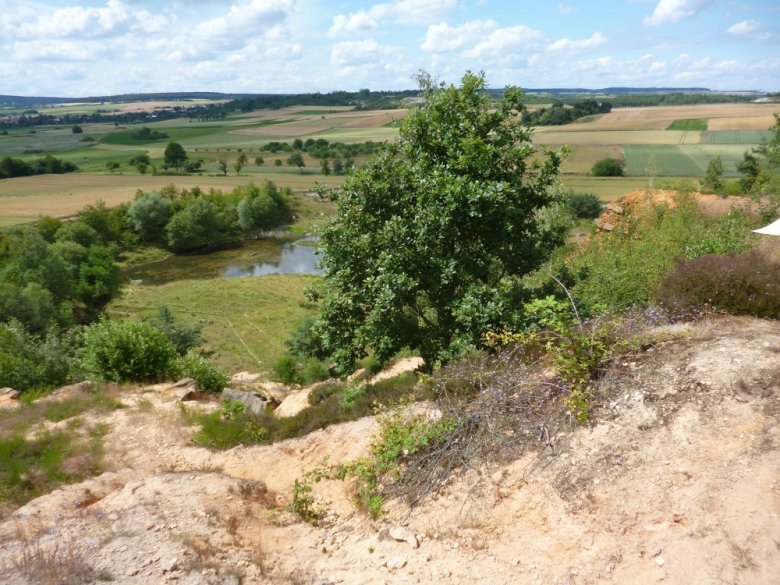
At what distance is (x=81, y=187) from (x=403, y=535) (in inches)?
3622

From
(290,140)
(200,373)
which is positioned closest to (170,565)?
(200,373)

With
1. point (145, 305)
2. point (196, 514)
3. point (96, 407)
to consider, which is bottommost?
point (145, 305)

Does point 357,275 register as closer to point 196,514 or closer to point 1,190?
point 196,514

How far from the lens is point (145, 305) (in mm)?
42062

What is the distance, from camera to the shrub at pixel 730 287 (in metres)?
8.60

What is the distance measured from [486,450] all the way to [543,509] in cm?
111

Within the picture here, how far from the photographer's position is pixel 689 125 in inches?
3573

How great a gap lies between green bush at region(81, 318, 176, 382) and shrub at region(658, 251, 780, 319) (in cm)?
1397

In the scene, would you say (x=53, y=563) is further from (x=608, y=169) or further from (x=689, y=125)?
(x=689, y=125)

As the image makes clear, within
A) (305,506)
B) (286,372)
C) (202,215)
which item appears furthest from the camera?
(202,215)

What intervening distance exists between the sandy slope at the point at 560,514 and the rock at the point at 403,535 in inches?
1.2

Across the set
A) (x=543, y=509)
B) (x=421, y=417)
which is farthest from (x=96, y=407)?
(x=543, y=509)

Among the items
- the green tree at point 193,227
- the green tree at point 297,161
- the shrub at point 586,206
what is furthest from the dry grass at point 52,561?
the green tree at point 297,161

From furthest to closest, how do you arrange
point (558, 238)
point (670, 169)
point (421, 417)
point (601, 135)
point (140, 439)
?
point (601, 135), point (670, 169), point (558, 238), point (140, 439), point (421, 417)
